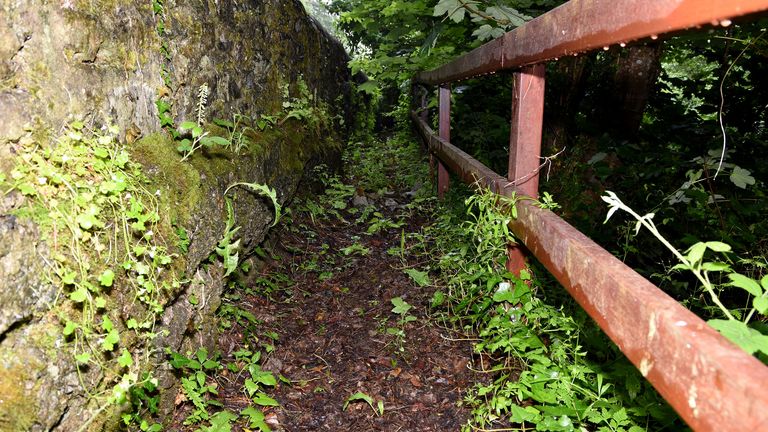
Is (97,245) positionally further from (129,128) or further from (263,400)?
(263,400)

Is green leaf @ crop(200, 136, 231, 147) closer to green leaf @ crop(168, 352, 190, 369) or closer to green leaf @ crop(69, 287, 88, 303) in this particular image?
green leaf @ crop(168, 352, 190, 369)

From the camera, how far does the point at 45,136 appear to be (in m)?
1.90

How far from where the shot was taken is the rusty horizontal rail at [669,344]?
2.86ft

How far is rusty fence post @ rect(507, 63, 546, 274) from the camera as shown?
233 centimetres

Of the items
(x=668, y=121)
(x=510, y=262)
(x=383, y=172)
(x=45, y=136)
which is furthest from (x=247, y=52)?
(x=668, y=121)

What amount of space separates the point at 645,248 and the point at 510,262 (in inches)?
82.4

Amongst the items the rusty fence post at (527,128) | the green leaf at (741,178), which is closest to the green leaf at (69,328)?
the rusty fence post at (527,128)

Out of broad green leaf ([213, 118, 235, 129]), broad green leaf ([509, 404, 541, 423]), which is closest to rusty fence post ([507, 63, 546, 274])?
broad green leaf ([509, 404, 541, 423])

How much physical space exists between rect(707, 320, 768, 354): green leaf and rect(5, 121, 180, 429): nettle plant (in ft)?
6.49

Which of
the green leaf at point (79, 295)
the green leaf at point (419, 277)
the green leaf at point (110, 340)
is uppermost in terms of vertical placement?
the green leaf at point (79, 295)

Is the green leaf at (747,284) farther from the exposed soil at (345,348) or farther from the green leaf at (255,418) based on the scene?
the green leaf at (255,418)

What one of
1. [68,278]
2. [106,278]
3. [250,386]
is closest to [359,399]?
[250,386]

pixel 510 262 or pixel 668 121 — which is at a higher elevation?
pixel 668 121

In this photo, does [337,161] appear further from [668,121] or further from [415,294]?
[668,121]
